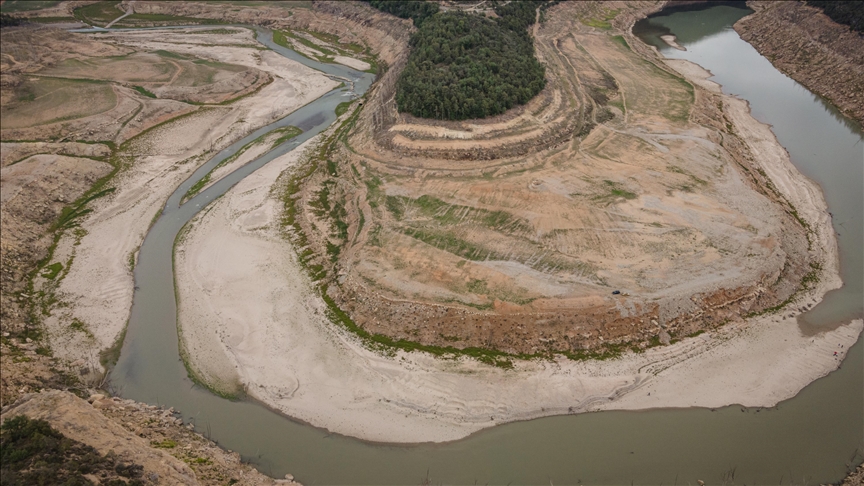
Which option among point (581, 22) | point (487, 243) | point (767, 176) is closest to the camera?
point (487, 243)

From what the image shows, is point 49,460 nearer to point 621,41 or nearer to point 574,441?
point 574,441

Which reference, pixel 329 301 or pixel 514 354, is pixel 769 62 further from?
pixel 329 301

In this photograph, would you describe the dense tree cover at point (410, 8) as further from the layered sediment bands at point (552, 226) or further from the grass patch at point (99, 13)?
the grass patch at point (99, 13)

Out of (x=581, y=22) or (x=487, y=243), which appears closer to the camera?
(x=487, y=243)

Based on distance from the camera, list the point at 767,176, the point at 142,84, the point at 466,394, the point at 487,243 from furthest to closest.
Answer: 1. the point at 142,84
2. the point at 767,176
3. the point at 487,243
4. the point at 466,394

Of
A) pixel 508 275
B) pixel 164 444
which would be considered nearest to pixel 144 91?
pixel 164 444

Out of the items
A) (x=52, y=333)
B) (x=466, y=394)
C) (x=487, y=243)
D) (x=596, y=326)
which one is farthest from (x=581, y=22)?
(x=52, y=333)
